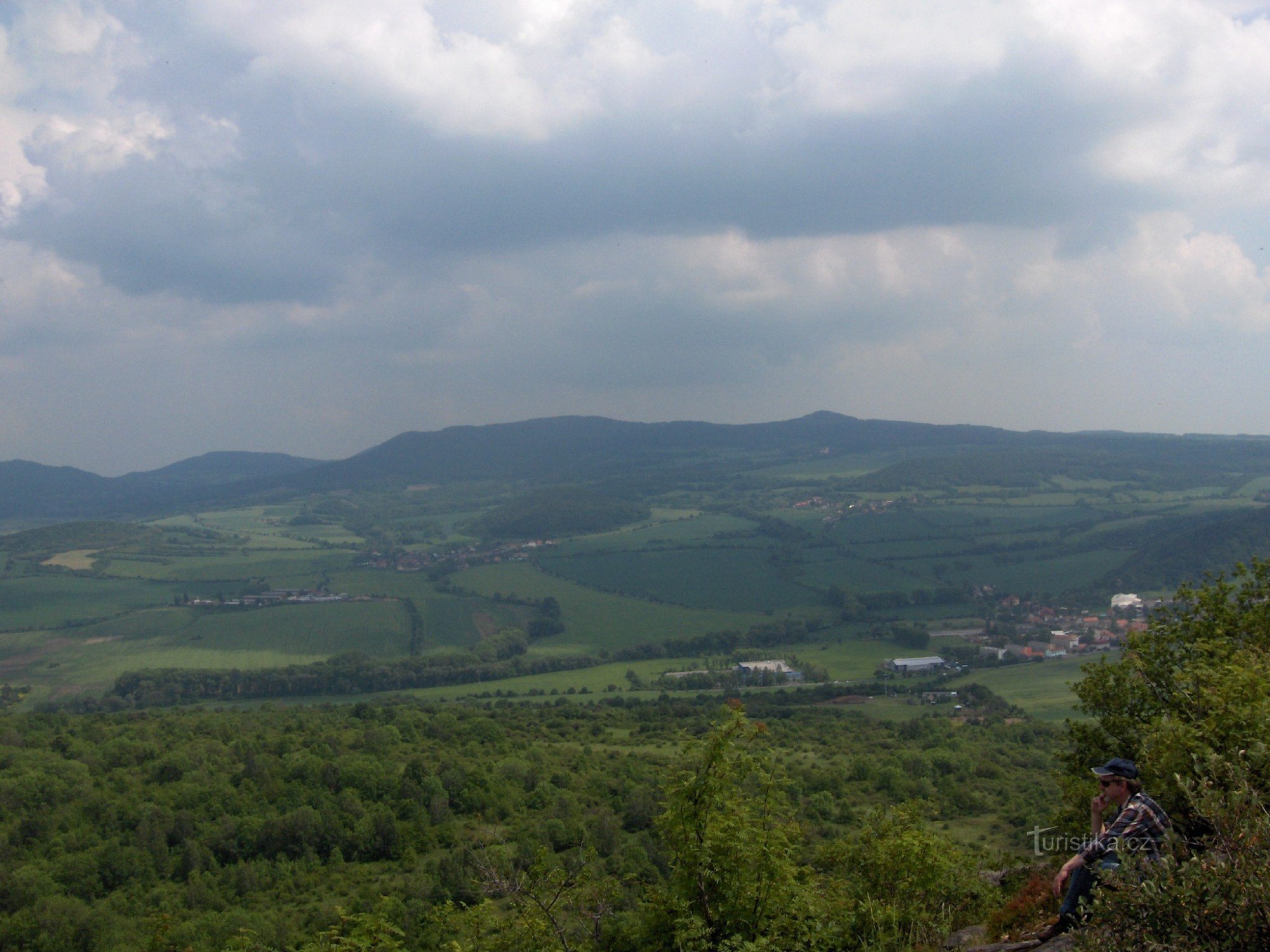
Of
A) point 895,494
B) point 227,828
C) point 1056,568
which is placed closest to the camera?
point 227,828

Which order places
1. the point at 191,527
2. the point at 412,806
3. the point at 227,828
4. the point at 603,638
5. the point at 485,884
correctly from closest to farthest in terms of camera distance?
1. the point at 485,884
2. the point at 227,828
3. the point at 412,806
4. the point at 603,638
5. the point at 191,527

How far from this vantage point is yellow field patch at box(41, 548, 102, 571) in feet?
461

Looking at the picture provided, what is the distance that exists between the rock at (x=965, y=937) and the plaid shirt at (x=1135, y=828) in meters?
5.11

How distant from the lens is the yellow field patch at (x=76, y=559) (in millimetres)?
140625

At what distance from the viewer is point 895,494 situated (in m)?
166

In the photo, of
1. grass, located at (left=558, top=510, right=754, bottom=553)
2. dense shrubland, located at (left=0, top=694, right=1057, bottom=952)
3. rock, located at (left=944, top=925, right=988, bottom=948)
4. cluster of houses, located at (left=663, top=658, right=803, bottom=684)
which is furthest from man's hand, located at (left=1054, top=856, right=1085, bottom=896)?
grass, located at (left=558, top=510, right=754, bottom=553)

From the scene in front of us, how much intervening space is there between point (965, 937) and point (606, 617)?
93524mm

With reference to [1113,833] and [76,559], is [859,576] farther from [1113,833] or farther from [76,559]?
[76,559]

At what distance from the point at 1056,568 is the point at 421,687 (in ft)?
278

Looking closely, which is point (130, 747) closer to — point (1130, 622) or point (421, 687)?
point (421, 687)

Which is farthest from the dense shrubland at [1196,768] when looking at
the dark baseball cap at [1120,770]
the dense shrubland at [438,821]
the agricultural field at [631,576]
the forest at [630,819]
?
the agricultural field at [631,576]

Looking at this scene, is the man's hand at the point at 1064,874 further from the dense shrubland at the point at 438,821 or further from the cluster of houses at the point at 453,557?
the cluster of houses at the point at 453,557

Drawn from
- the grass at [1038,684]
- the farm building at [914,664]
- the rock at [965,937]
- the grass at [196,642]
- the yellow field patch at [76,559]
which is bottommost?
the farm building at [914,664]

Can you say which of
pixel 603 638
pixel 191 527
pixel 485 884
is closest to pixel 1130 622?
pixel 603 638
